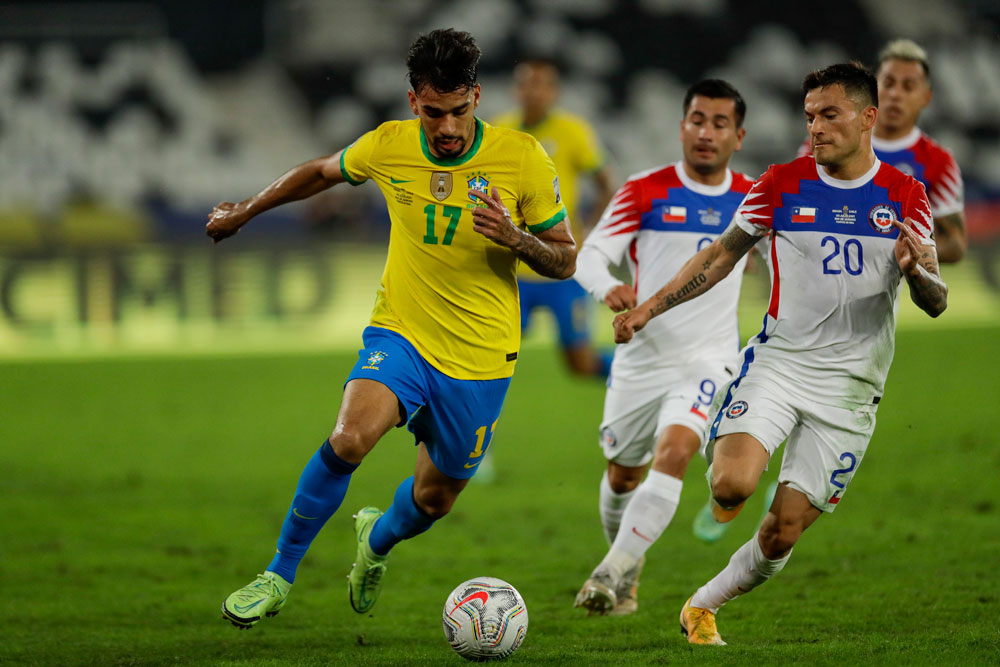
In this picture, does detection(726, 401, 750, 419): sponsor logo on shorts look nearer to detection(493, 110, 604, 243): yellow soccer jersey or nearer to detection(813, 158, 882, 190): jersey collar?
detection(813, 158, 882, 190): jersey collar

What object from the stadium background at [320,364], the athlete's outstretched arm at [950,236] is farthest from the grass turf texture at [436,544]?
the athlete's outstretched arm at [950,236]

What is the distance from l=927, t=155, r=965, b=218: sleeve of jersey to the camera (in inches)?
267

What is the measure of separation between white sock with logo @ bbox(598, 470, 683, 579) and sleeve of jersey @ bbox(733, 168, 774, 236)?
140cm

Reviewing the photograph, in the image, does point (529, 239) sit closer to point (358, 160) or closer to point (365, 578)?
point (358, 160)

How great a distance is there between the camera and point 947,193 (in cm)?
681

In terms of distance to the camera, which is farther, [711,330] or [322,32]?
[322,32]

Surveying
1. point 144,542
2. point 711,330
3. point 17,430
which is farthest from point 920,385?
point 17,430

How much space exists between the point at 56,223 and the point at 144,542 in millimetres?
13289

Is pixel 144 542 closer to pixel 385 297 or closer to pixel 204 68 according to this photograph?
pixel 385 297

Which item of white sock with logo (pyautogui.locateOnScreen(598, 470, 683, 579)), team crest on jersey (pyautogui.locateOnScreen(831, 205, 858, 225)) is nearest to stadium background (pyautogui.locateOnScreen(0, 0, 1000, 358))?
white sock with logo (pyautogui.locateOnScreen(598, 470, 683, 579))

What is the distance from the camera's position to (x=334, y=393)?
14445mm

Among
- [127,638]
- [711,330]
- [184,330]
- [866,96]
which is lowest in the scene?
[184,330]

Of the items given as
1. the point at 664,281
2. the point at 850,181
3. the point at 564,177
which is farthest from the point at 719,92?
the point at 564,177

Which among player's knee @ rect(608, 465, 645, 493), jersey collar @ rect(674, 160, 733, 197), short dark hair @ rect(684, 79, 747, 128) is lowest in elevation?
player's knee @ rect(608, 465, 645, 493)
